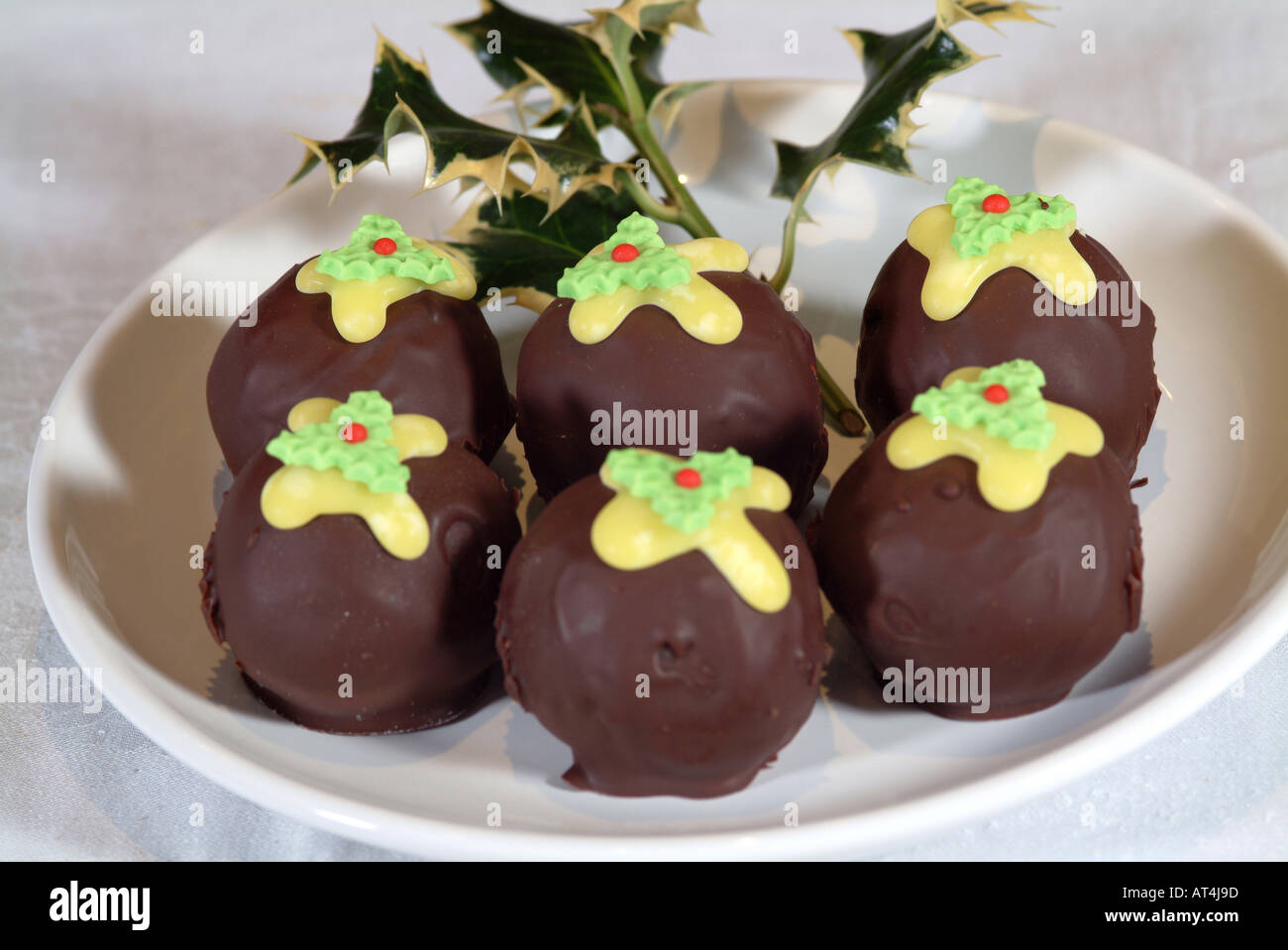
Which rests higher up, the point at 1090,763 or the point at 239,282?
the point at 239,282

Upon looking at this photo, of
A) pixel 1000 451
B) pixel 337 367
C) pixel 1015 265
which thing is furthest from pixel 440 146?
pixel 1000 451

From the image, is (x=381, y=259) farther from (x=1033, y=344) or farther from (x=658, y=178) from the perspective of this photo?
(x=1033, y=344)

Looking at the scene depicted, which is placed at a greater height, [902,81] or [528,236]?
[902,81]

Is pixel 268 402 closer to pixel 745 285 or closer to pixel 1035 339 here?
pixel 745 285

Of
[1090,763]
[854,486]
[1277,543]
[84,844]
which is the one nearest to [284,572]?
[84,844]

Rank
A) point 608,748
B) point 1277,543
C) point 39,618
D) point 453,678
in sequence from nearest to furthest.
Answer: point 608,748 → point 453,678 → point 1277,543 → point 39,618

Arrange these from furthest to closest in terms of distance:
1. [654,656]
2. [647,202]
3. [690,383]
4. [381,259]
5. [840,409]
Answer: [647,202]
[840,409]
[381,259]
[690,383]
[654,656]

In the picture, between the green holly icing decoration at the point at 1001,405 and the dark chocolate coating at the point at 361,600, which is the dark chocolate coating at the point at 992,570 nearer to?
the green holly icing decoration at the point at 1001,405
